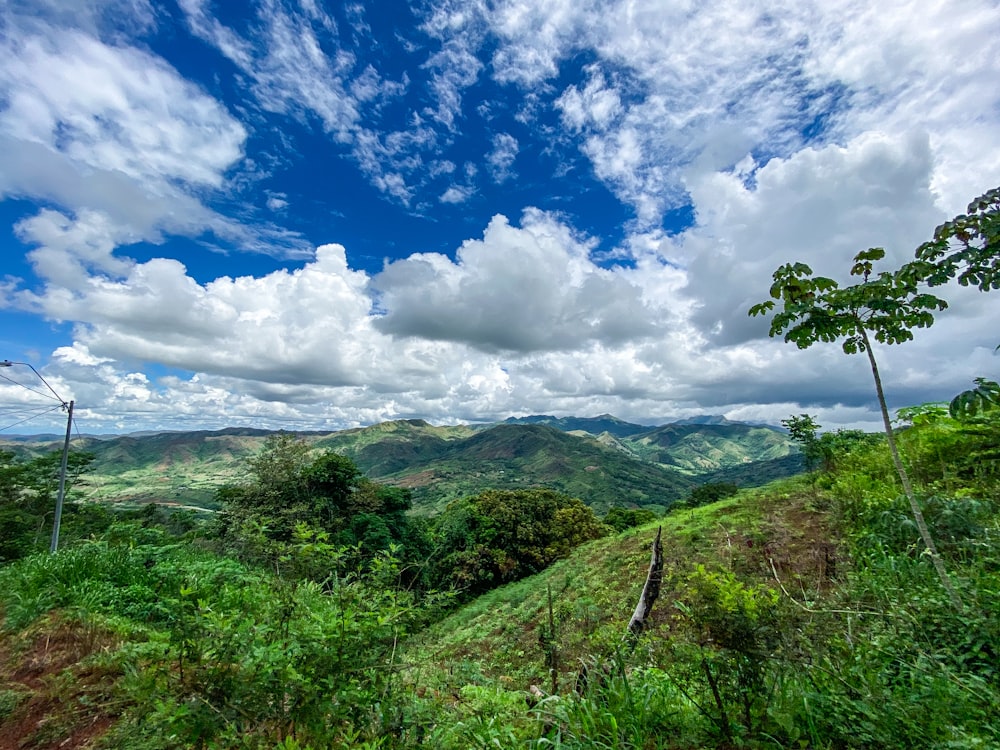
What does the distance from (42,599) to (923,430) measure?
13.6 m

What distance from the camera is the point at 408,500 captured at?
39219mm

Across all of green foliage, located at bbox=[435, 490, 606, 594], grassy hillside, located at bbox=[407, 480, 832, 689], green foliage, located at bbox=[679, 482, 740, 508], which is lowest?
green foliage, located at bbox=[435, 490, 606, 594]

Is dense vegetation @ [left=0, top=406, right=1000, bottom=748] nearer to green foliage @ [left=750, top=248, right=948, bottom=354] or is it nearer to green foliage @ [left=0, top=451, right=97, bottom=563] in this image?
green foliage @ [left=750, top=248, right=948, bottom=354]

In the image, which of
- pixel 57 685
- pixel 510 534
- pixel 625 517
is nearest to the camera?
pixel 57 685

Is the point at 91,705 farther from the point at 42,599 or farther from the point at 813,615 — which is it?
the point at 813,615

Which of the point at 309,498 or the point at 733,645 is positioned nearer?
the point at 733,645

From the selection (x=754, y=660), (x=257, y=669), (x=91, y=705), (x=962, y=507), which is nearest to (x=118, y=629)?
A: (x=91, y=705)

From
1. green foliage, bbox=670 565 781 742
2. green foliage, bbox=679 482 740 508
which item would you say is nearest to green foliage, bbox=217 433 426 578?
green foliage, bbox=679 482 740 508

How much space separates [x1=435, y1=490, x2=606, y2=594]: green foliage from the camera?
30297 millimetres

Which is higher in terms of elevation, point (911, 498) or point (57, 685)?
point (911, 498)

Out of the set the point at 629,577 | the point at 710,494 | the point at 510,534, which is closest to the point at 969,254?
the point at 629,577

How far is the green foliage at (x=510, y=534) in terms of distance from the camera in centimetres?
3030

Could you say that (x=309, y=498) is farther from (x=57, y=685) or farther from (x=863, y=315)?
(x=863, y=315)

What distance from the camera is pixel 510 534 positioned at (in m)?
33.1
